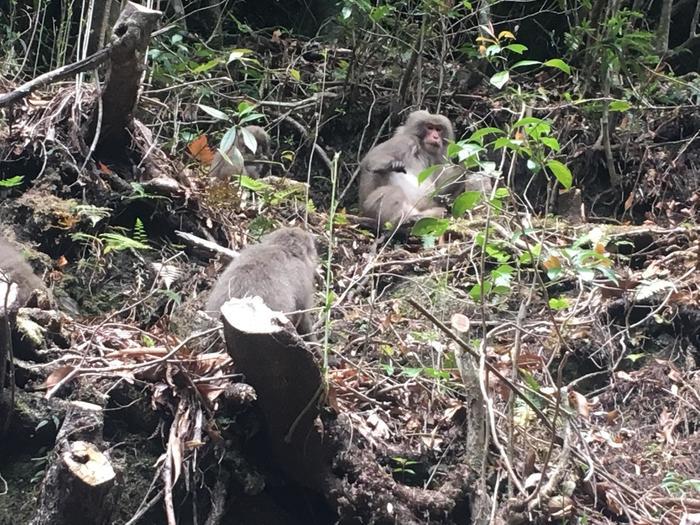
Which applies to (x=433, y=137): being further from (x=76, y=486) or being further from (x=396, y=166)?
(x=76, y=486)

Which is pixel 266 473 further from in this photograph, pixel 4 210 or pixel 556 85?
pixel 556 85

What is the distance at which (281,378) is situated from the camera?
3.54m

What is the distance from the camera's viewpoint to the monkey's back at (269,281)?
461 centimetres

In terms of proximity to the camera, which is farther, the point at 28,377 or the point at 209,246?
the point at 209,246

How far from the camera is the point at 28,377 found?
377cm

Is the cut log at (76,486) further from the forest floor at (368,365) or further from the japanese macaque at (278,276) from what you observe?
the japanese macaque at (278,276)

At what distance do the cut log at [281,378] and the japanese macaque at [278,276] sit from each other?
76 cm

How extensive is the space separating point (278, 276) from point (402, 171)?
314cm

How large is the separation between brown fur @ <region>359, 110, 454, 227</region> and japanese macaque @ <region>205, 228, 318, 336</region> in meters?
1.98

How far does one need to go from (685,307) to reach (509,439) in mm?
2659

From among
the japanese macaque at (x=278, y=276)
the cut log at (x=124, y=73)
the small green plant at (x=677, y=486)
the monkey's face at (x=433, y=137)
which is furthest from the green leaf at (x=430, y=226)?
the monkey's face at (x=433, y=137)

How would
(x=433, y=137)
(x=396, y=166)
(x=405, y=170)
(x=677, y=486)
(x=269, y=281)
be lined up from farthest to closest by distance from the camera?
(x=433, y=137)
(x=405, y=170)
(x=396, y=166)
(x=269, y=281)
(x=677, y=486)

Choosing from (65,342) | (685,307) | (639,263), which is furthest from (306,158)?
(65,342)

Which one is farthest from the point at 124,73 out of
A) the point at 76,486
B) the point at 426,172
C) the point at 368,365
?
the point at 76,486
